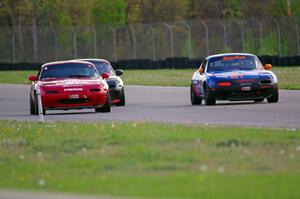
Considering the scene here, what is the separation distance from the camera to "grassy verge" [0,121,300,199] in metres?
10.7

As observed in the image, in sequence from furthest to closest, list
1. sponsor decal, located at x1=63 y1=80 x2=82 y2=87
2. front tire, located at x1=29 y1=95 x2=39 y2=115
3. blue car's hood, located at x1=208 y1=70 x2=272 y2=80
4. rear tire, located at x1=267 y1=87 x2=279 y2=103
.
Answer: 1. rear tire, located at x1=267 y1=87 x2=279 y2=103
2. blue car's hood, located at x1=208 y1=70 x2=272 y2=80
3. front tire, located at x1=29 y1=95 x2=39 y2=115
4. sponsor decal, located at x1=63 y1=80 x2=82 y2=87

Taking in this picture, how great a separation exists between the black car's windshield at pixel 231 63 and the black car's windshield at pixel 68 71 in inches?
128

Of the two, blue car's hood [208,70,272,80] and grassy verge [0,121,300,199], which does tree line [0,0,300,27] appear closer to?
blue car's hood [208,70,272,80]

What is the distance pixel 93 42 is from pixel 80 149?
5430 centimetres

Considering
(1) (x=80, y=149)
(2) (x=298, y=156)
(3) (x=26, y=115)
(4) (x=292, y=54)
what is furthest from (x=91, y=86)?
(4) (x=292, y=54)

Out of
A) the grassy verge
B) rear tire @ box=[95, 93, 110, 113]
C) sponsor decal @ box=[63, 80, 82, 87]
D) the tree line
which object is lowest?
the tree line

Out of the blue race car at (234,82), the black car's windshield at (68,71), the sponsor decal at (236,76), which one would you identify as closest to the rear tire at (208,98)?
the blue race car at (234,82)

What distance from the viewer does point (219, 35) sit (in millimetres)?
61000

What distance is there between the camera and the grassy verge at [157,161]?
10688 millimetres

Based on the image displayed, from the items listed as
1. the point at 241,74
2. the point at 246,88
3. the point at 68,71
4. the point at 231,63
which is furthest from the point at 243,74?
the point at 68,71

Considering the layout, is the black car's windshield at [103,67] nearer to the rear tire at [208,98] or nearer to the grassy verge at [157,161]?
the rear tire at [208,98]

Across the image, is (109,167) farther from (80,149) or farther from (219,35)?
(219,35)

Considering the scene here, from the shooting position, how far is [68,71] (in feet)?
89.0

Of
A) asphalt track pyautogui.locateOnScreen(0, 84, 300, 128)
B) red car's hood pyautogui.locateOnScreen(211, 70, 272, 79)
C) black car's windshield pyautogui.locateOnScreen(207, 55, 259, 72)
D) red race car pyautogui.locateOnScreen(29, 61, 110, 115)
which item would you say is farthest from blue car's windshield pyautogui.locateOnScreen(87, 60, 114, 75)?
red race car pyautogui.locateOnScreen(29, 61, 110, 115)
